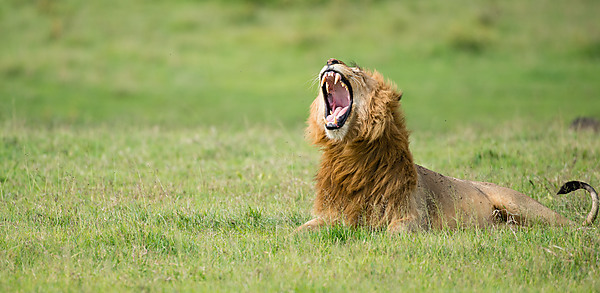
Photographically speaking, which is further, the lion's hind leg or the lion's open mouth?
the lion's hind leg

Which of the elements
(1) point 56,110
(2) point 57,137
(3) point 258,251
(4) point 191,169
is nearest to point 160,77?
(1) point 56,110

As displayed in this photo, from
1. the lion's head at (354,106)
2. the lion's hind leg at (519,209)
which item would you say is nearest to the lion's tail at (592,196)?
the lion's hind leg at (519,209)

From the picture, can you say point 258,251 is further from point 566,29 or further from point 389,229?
point 566,29

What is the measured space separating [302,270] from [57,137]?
717 centimetres

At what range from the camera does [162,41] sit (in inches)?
993

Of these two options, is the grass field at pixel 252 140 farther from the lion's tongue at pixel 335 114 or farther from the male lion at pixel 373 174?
the lion's tongue at pixel 335 114

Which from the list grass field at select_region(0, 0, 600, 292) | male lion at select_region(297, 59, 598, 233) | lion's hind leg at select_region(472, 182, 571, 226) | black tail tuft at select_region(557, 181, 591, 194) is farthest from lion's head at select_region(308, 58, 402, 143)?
black tail tuft at select_region(557, 181, 591, 194)

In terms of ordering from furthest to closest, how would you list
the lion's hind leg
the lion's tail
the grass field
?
the lion's hind leg → the lion's tail → the grass field

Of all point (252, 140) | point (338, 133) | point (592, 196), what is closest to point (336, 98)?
point (338, 133)

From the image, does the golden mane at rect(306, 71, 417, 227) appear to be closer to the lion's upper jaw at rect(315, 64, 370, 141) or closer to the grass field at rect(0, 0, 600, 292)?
the lion's upper jaw at rect(315, 64, 370, 141)

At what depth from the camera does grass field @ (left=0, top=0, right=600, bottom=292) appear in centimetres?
528

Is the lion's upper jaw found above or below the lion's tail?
above

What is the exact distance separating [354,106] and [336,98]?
35 centimetres

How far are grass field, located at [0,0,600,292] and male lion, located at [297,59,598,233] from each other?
0.26 metres
